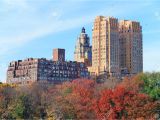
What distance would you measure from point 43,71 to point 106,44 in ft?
91.1

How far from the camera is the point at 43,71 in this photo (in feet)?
343

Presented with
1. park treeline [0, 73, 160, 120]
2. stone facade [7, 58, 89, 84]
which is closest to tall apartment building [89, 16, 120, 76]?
stone facade [7, 58, 89, 84]

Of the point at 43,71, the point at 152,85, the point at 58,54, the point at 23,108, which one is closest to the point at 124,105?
the point at 152,85

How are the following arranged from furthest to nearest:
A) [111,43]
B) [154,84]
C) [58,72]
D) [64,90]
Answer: [111,43] < [58,72] < [64,90] < [154,84]

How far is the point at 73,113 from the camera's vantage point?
4997 centimetres

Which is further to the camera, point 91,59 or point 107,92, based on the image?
point 91,59

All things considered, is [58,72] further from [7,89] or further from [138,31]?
[7,89]

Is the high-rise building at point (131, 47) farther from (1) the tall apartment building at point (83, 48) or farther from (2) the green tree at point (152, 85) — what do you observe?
(2) the green tree at point (152, 85)

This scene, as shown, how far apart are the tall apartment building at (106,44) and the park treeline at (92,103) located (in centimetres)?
7025

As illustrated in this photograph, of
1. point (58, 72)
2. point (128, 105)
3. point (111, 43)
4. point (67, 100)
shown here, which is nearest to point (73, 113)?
point (67, 100)

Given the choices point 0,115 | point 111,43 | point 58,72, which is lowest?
point 0,115

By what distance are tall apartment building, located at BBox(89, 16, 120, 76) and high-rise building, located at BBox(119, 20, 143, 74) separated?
7.04ft

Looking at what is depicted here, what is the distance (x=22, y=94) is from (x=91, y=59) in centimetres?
8348

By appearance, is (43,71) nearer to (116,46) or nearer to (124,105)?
(116,46)
